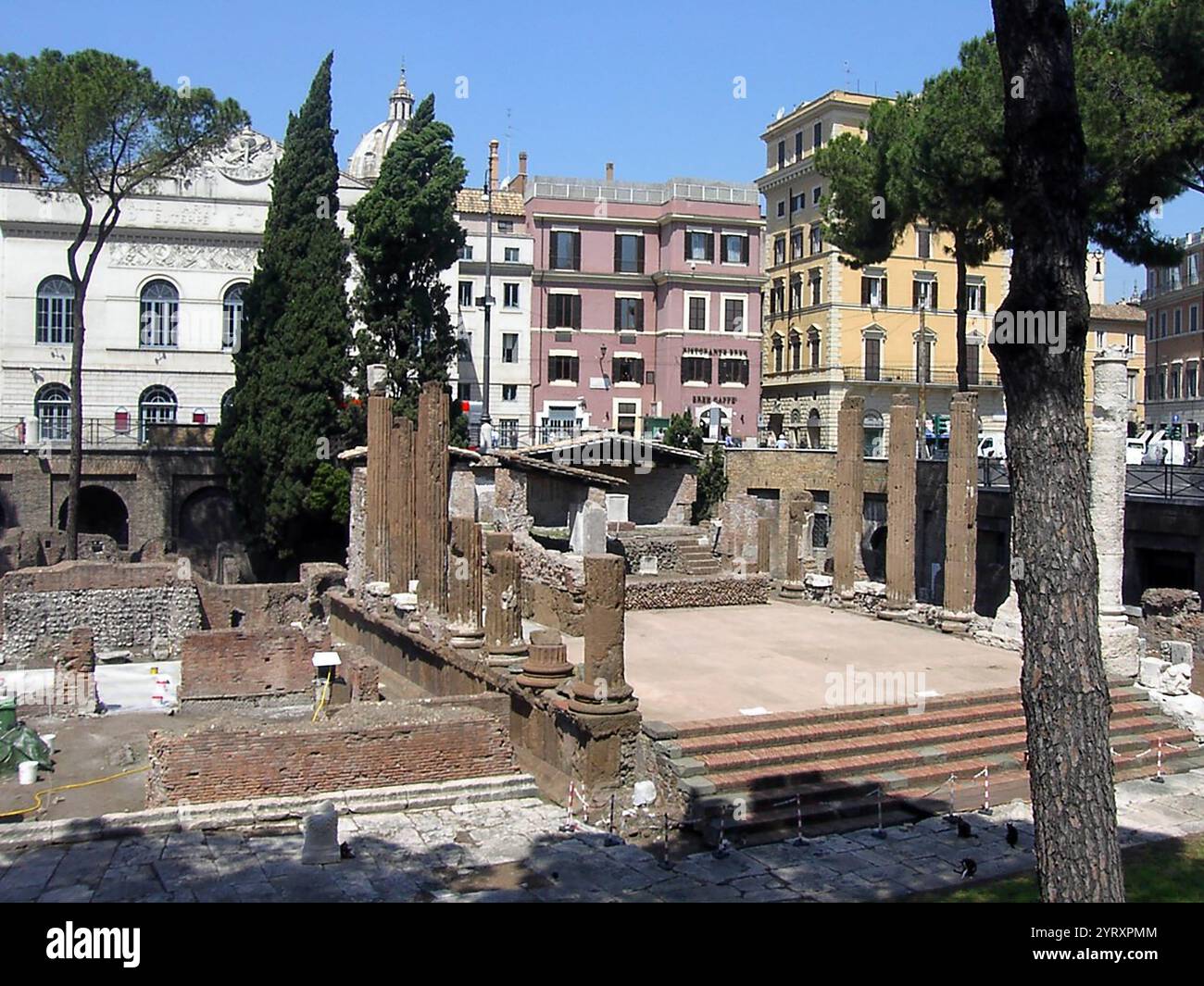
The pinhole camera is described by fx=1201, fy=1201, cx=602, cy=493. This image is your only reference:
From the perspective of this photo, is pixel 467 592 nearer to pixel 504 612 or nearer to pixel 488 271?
pixel 504 612

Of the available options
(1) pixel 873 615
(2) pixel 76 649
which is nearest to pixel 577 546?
(1) pixel 873 615

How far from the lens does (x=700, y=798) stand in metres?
13.2

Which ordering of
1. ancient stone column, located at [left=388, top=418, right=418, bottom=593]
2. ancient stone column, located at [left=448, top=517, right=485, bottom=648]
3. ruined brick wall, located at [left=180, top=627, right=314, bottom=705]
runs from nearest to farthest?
1. ancient stone column, located at [left=448, top=517, right=485, bottom=648]
2. ruined brick wall, located at [left=180, top=627, right=314, bottom=705]
3. ancient stone column, located at [left=388, top=418, right=418, bottom=593]

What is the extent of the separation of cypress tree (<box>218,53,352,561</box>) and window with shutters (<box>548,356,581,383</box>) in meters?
11.6

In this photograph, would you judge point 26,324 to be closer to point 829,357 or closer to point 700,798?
point 829,357

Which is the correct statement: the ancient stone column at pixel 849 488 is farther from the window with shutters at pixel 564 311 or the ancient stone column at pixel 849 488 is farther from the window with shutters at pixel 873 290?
the window with shutters at pixel 873 290

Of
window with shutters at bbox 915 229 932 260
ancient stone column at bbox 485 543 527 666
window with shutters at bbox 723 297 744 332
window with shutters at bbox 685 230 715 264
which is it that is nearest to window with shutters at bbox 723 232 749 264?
window with shutters at bbox 685 230 715 264

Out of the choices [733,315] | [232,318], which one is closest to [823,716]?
[232,318]

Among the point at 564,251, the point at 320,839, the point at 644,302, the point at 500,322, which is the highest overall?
the point at 564,251

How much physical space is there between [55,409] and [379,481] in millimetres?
18873

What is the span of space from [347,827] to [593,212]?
117 feet

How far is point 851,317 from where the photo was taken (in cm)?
4612

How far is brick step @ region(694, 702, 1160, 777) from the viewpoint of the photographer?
14.1 metres

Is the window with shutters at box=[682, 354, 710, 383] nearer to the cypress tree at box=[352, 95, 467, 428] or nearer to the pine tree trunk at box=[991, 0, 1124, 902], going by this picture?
the cypress tree at box=[352, 95, 467, 428]
